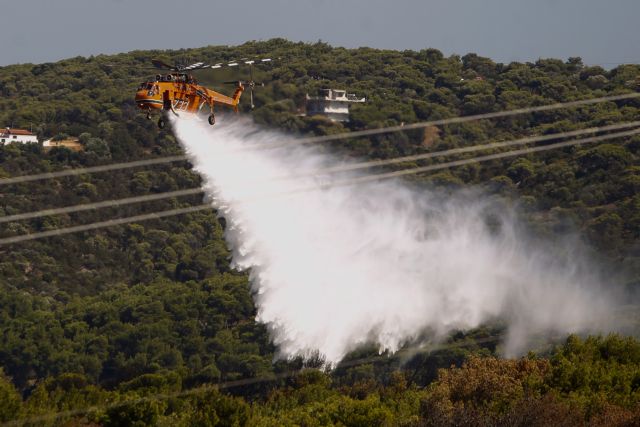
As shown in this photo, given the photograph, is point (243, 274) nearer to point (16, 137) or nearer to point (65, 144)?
point (65, 144)

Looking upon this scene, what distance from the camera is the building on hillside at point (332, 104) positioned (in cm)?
14325

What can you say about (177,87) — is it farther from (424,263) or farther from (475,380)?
(424,263)

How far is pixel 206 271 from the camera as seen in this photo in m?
127

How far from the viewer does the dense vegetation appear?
63.9m

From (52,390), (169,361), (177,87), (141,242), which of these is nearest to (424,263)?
(169,361)

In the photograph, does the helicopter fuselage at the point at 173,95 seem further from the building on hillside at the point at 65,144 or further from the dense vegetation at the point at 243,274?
the building on hillside at the point at 65,144

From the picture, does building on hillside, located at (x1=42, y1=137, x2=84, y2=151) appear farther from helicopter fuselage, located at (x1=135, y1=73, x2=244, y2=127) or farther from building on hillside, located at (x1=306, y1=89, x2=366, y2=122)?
helicopter fuselage, located at (x1=135, y1=73, x2=244, y2=127)

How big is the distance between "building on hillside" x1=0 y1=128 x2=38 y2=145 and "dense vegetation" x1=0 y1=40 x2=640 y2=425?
7.77 feet

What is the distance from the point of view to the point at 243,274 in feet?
411

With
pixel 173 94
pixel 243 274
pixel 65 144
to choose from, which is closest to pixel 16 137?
pixel 65 144

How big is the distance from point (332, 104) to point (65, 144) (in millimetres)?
26386

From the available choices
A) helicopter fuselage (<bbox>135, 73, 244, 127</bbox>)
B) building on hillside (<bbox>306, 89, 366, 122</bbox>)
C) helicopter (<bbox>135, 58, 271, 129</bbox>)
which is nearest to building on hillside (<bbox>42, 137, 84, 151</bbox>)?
building on hillside (<bbox>306, 89, 366, 122</bbox>)

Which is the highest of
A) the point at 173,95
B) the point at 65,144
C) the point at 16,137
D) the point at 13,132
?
the point at 173,95

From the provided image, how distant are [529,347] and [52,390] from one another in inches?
1176
